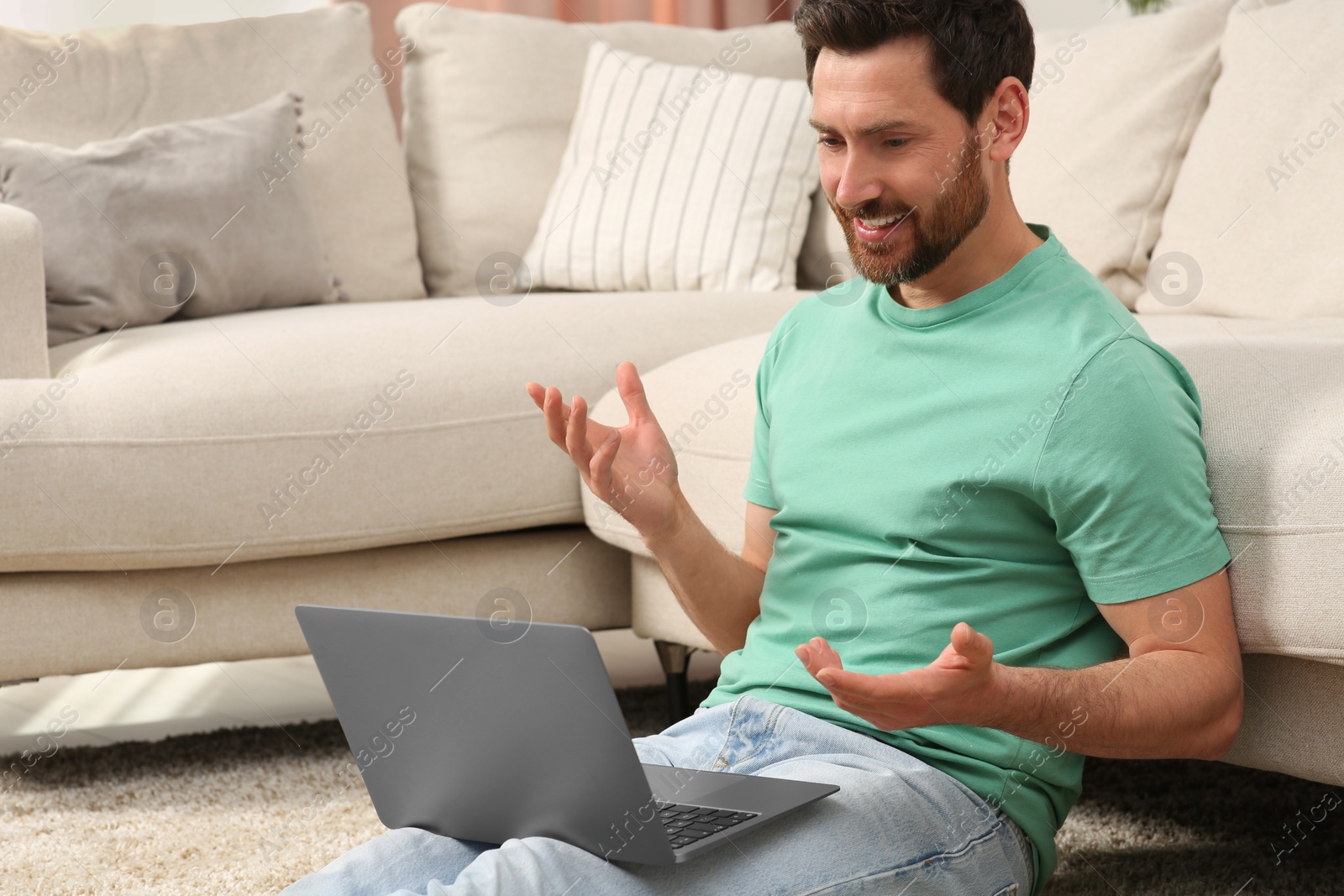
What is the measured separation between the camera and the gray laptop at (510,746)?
A: 814mm

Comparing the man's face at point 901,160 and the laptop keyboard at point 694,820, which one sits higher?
the man's face at point 901,160

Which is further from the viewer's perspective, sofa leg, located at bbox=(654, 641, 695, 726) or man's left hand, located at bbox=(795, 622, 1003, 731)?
sofa leg, located at bbox=(654, 641, 695, 726)

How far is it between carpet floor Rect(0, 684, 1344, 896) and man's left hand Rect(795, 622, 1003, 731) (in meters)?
0.51

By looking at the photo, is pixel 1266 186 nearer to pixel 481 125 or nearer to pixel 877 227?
pixel 877 227

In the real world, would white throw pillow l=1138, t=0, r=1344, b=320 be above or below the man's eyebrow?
below

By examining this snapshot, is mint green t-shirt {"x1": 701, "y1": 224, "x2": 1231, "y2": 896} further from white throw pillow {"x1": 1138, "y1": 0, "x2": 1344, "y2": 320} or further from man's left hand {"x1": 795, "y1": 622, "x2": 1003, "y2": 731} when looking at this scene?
white throw pillow {"x1": 1138, "y1": 0, "x2": 1344, "y2": 320}

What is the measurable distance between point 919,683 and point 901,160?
0.44 meters

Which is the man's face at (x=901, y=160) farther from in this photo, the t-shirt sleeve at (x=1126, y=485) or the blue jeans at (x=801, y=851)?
the blue jeans at (x=801, y=851)

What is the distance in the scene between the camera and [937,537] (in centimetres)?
99

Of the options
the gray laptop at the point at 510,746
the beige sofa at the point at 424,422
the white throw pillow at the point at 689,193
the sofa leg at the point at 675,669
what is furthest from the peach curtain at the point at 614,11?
the gray laptop at the point at 510,746

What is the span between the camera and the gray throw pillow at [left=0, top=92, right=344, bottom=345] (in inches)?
72.9

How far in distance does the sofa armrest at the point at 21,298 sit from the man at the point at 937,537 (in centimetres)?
88

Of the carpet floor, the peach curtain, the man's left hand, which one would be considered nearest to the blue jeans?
the man's left hand

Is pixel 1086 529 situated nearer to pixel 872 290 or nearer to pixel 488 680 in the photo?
pixel 872 290
